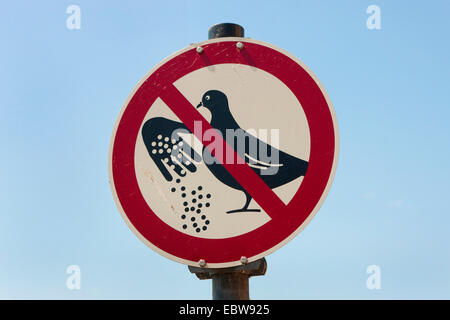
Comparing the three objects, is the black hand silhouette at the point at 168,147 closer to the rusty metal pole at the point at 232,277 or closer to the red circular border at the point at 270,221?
the red circular border at the point at 270,221

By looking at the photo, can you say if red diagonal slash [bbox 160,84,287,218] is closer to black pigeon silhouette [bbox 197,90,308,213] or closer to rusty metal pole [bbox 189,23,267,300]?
black pigeon silhouette [bbox 197,90,308,213]

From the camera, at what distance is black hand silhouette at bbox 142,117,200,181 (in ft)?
5.34

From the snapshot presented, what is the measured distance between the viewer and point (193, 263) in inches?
61.8

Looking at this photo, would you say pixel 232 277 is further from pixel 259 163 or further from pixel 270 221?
pixel 259 163

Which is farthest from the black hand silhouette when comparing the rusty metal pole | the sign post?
the rusty metal pole

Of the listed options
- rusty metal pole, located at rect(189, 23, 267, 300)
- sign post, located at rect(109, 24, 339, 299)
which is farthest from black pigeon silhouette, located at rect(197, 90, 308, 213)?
rusty metal pole, located at rect(189, 23, 267, 300)

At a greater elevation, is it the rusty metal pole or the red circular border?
the red circular border

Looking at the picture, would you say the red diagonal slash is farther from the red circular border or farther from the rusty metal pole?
the rusty metal pole

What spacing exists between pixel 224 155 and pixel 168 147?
6.8 inches

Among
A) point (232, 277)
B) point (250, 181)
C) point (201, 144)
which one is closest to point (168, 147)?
point (201, 144)

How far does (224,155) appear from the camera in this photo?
1.60 metres

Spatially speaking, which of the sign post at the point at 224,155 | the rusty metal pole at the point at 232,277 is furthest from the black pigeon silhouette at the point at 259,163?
the rusty metal pole at the point at 232,277
